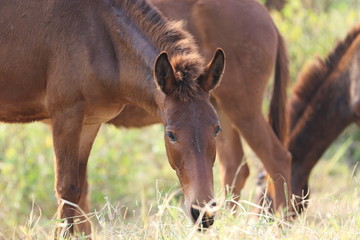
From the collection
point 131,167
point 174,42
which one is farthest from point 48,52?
point 131,167

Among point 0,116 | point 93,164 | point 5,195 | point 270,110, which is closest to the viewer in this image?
point 0,116

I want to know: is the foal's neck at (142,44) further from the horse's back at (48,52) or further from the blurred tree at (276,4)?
the blurred tree at (276,4)

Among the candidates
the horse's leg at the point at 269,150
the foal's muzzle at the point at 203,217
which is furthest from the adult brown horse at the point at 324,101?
the foal's muzzle at the point at 203,217

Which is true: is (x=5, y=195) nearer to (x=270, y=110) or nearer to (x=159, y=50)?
(x=270, y=110)

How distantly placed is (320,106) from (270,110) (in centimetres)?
143

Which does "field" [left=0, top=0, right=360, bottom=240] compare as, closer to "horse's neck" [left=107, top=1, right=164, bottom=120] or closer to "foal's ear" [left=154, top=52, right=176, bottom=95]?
"horse's neck" [left=107, top=1, right=164, bottom=120]

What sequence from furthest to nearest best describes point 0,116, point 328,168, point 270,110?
point 328,168
point 270,110
point 0,116

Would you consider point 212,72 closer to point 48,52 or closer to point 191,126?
point 191,126

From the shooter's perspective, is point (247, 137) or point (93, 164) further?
point (93, 164)

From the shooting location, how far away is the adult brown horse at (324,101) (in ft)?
25.9

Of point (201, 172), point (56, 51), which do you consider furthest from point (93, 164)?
point (201, 172)

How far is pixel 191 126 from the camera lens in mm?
4234

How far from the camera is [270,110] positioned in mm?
6801

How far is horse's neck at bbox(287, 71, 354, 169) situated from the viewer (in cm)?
793
